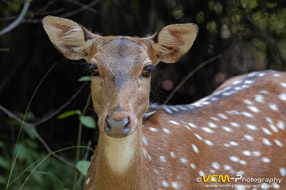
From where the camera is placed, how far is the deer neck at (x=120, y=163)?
351cm

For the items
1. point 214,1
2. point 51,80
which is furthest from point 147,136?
point 51,80

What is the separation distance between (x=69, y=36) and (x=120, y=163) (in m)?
1.09

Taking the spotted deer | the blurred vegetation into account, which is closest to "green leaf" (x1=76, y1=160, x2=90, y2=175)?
the spotted deer

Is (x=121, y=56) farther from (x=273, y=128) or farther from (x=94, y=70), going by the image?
(x=273, y=128)

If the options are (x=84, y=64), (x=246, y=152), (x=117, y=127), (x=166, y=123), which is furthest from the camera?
(x=84, y=64)

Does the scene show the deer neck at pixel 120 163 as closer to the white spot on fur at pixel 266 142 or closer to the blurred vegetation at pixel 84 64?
the white spot on fur at pixel 266 142

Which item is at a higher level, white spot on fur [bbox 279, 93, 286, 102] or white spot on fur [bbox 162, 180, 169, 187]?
white spot on fur [bbox 279, 93, 286, 102]

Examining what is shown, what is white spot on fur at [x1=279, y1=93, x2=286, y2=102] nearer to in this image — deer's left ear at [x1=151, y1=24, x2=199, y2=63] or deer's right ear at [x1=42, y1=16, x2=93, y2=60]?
deer's left ear at [x1=151, y1=24, x2=199, y2=63]

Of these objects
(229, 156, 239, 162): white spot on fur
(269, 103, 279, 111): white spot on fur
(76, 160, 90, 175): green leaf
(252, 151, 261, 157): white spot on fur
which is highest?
(269, 103, 279, 111): white spot on fur

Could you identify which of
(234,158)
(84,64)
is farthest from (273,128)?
(84,64)

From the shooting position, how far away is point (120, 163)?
3.54 metres

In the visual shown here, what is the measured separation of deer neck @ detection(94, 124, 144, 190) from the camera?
3510mm

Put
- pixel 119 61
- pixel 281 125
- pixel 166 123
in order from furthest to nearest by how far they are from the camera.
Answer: pixel 281 125
pixel 166 123
pixel 119 61

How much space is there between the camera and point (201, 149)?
168 inches
